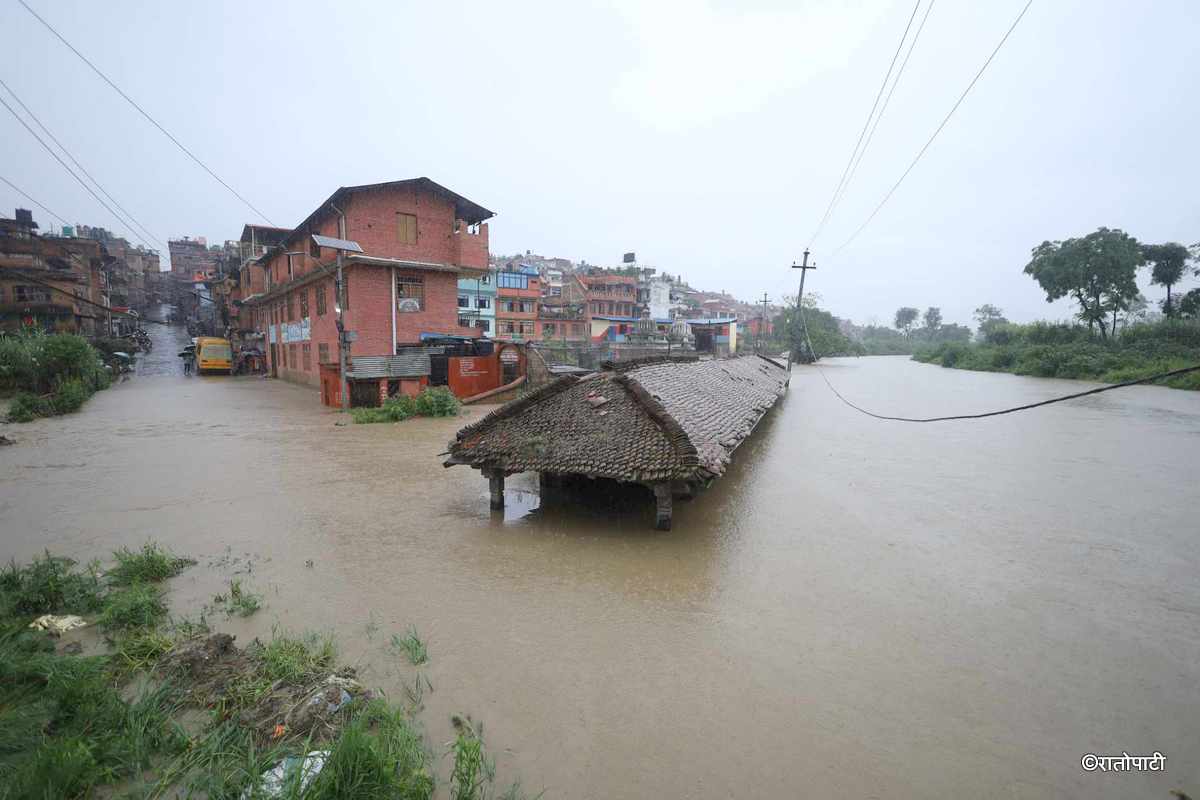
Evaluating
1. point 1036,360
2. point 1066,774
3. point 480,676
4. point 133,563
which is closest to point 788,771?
point 1066,774

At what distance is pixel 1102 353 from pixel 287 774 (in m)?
42.5

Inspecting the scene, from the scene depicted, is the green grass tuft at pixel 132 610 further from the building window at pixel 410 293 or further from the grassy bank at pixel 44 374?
the building window at pixel 410 293

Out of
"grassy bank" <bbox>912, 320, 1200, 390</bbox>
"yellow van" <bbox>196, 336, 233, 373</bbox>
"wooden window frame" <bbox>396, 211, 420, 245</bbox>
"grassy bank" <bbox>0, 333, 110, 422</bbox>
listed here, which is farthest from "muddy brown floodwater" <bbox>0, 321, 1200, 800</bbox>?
"grassy bank" <bbox>912, 320, 1200, 390</bbox>

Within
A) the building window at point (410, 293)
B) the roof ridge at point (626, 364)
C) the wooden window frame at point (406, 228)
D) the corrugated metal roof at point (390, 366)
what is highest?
the wooden window frame at point (406, 228)

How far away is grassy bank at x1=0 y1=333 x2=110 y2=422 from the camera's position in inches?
613

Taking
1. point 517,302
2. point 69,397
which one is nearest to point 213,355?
point 69,397

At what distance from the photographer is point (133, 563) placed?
546 centimetres

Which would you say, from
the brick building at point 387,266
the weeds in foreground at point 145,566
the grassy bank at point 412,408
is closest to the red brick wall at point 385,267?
the brick building at point 387,266

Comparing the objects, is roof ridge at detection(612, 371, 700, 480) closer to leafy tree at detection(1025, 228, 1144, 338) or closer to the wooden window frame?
the wooden window frame

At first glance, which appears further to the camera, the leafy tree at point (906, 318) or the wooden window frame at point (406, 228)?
the leafy tree at point (906, 318)

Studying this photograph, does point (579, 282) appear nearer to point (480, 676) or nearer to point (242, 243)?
point (242, 243)

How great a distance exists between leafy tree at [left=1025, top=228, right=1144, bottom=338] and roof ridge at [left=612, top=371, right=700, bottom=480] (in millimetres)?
40751

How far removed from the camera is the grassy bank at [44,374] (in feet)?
51.1

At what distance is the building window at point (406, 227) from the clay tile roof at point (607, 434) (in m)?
16.1
